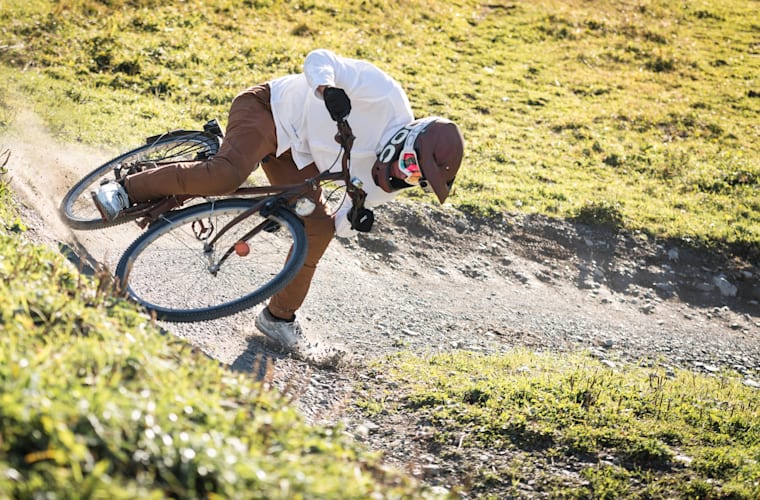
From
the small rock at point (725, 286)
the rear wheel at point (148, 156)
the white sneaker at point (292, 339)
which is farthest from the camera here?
the small rock at point (725, 286)

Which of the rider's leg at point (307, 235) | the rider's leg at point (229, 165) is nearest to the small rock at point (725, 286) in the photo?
the rider's leg at point (307, 235)

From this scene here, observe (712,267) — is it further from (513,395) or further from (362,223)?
(362,223)

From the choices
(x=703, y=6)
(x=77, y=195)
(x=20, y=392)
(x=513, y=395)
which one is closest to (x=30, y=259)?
(x=20, y=392)

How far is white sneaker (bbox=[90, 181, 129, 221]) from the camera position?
549 cm

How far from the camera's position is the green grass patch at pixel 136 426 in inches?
94.3

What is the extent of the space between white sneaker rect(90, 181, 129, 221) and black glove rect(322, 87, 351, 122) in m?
1.63

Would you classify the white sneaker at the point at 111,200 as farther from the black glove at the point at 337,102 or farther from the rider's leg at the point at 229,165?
the black glove at the point at 337,102

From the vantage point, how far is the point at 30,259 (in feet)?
13.1

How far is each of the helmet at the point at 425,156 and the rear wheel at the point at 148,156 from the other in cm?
196

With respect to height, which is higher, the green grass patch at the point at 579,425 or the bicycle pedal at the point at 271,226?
the bicycle pedal at the point at 271,226

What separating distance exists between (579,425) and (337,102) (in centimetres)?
268

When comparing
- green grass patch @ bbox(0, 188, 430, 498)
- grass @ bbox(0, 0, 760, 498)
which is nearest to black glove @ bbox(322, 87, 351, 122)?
grass @ bbox(0, 0, 760, 498)

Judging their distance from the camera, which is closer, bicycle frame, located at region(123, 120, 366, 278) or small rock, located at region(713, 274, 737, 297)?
bicycle frame, located at region(123, 120, 366, 278)

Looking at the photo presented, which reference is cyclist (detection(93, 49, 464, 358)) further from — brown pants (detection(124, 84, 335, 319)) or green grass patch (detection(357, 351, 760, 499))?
green grass patch (detection(357, 351, 760, 499))
